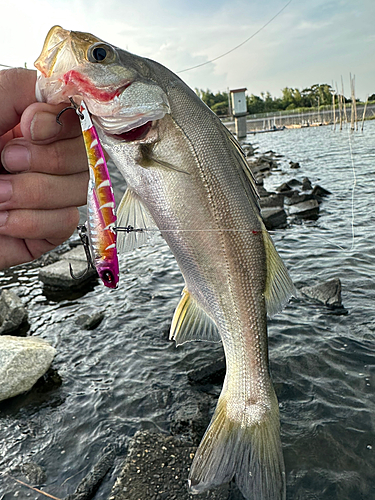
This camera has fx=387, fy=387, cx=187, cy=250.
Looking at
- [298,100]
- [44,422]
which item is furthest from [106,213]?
[298,100]

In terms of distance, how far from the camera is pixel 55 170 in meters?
2.46

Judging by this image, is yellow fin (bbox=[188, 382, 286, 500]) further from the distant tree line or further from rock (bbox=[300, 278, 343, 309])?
the distant tree line

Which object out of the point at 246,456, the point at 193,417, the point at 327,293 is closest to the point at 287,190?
the point at 327,293

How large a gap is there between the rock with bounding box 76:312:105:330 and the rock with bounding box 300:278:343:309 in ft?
14.1

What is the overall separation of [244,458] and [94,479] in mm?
2665

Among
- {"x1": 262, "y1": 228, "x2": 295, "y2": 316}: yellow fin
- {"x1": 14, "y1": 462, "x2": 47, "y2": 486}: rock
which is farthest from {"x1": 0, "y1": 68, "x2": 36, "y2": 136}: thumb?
{"x1": 14, "y1": 462, "x2": 47, "y2": 486}: rock

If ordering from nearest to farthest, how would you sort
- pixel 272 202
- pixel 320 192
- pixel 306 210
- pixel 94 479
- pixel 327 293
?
pixel 94 479 → pixel 327 293 → pixel 306 210 → pixel 272 202 → pixel 320 192

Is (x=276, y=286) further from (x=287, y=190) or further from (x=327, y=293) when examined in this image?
(x=287, y=190)

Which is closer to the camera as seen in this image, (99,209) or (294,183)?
(99,209)

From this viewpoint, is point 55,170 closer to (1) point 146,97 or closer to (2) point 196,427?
(1) point 146,97

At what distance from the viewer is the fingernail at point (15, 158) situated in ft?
7.65

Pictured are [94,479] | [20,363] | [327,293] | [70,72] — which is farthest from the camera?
[327,293]

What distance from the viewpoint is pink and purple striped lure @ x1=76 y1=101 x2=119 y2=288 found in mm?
1923

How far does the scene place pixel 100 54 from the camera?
6.48 ft
